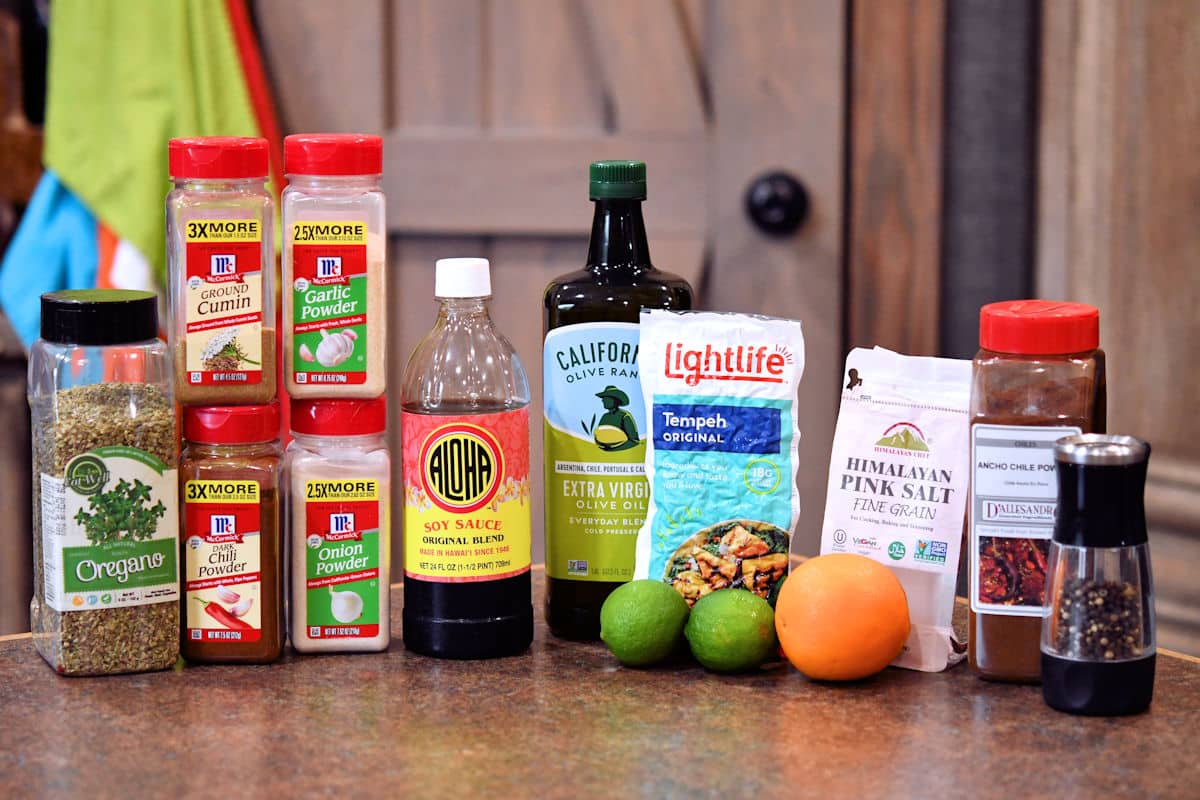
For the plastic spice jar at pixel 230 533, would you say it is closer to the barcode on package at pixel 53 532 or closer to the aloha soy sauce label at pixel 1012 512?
the barcode on package at pixel 53 532

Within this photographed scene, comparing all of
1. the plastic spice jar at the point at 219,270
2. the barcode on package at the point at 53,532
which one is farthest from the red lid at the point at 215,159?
the barcode on package at the point at 53,532

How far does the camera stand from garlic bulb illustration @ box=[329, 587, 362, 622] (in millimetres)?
1047

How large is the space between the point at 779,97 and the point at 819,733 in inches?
46.0

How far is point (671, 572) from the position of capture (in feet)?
3.47

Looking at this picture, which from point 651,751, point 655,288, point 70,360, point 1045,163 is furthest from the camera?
point 1045,163

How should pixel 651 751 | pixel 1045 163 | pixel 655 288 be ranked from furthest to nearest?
pixel 1045 163, pixel 655 288, pixel 651 751

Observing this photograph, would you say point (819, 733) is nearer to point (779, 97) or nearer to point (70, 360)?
point (70, 360)

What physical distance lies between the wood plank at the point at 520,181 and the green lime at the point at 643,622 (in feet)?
3.20

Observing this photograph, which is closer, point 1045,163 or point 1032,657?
point 1032,657

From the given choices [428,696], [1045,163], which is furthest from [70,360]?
[1045,163]

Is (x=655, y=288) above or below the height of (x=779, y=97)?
below

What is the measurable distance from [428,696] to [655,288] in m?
0.33

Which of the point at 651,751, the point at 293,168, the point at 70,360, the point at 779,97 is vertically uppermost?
the point at 779,97

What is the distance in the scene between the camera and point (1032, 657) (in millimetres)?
981
